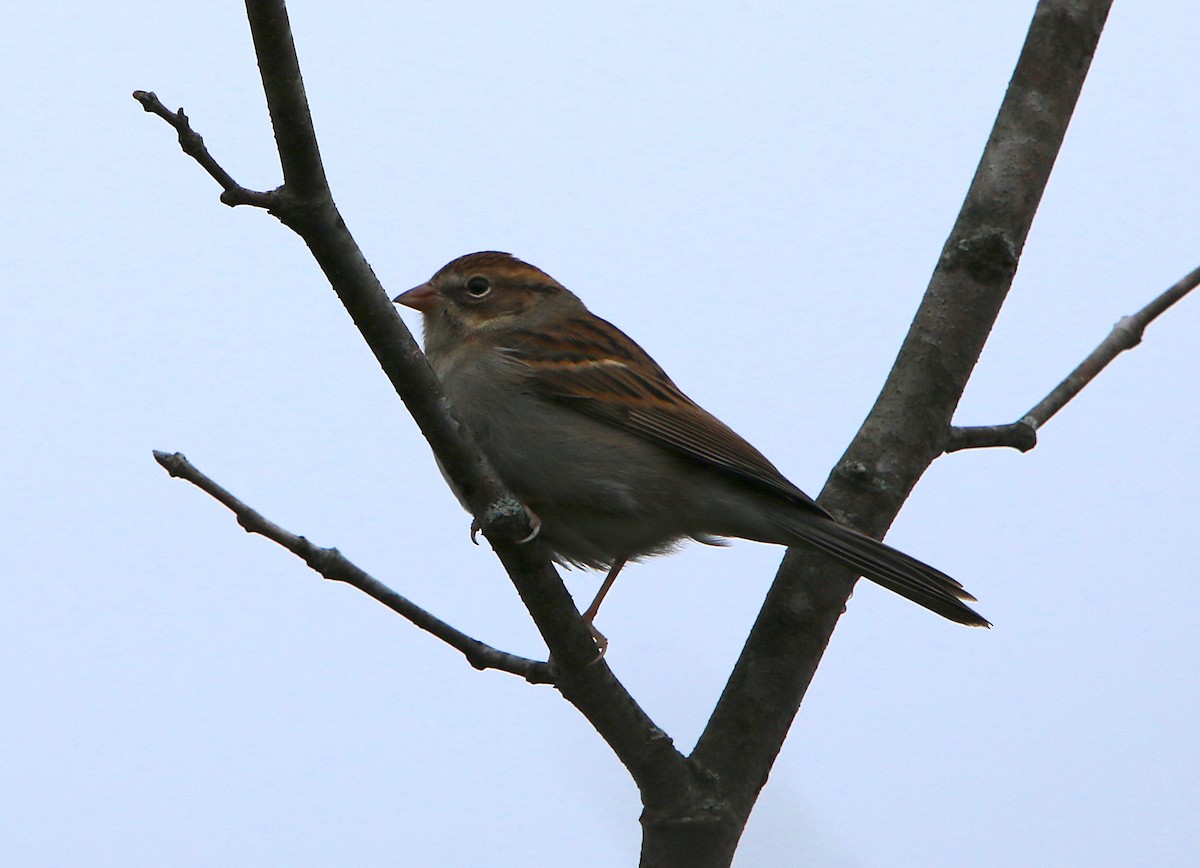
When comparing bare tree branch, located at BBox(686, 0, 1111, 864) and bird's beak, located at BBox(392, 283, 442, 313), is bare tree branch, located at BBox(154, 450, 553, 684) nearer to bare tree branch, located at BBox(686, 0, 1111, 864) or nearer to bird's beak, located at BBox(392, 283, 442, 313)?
bare tree branch, located at BBox(686, 0, 1111, 864)

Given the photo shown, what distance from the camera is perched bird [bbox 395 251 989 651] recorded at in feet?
14.8

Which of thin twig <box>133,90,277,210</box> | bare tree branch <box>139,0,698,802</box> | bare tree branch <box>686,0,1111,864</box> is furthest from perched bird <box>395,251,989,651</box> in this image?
thin twig <box>133,90,277,210</box>

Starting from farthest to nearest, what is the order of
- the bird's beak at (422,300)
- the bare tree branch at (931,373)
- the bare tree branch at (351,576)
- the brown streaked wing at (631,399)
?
the bird's beak at (422,300)
the brown streaked wing at (631,399)
the bare tree branch at (931,373)
the bare tree branch at (351,576)

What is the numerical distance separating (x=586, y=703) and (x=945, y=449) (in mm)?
1838

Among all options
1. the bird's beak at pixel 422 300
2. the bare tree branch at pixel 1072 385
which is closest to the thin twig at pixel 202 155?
the bird's beak at pixel 422 300

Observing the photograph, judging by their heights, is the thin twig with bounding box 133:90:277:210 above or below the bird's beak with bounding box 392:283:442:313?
below

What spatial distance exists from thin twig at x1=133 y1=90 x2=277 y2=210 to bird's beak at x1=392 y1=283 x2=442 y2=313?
8.26 ft

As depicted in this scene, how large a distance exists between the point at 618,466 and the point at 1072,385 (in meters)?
1.77

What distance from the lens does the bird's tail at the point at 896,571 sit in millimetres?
4430

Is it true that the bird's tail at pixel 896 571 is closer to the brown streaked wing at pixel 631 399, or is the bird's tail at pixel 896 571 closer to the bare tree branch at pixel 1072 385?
the brown streaked wing at pixel 631 399

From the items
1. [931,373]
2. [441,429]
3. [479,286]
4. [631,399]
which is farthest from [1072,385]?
[441,429]

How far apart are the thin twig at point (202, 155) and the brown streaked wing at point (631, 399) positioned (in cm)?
188

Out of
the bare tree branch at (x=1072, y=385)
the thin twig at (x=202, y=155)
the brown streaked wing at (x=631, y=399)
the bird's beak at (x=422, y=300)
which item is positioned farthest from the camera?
the bird's beak at (x=422, y=300)

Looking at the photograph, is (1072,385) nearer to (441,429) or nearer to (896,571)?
(896,571)
